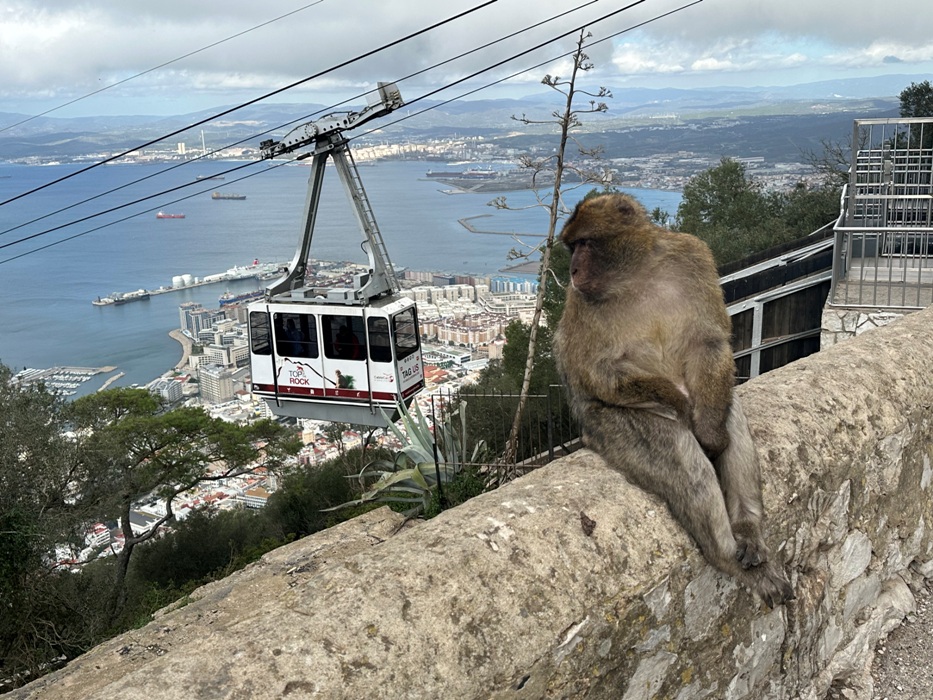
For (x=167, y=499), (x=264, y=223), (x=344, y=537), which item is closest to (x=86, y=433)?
(x=167, y=499)

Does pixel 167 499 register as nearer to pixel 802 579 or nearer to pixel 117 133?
pixel 802 579

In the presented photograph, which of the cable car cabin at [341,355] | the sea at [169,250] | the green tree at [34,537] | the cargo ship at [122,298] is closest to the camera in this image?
the green tree at [34,537]

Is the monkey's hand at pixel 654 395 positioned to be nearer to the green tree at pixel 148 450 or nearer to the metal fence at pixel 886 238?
the metal fence at pixel 886 238

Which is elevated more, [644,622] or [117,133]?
[117,133]

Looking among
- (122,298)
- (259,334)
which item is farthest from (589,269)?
(122,298)

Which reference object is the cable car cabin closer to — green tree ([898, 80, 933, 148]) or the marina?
green tree ([898, 80, 933, 148])

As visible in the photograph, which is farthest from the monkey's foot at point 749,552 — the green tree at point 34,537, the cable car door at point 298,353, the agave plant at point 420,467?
the cable car door at point 298,353
